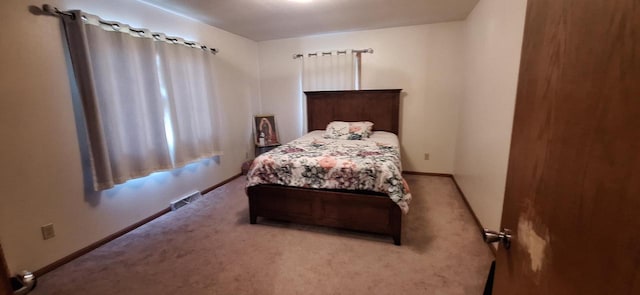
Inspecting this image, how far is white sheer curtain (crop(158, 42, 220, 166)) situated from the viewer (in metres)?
2.77

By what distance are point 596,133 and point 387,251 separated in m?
1.85

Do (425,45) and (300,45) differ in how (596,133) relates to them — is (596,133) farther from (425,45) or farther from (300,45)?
(300,45)

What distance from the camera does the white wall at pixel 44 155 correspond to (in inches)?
66.6

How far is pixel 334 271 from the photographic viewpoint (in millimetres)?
1848

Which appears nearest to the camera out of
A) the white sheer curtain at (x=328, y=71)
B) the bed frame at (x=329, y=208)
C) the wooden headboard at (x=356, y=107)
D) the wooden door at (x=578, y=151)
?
the wooden door at (x=578, y=151)

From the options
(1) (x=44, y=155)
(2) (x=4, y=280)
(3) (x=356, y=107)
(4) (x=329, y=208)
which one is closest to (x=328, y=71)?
(3) (x=356, y=107)

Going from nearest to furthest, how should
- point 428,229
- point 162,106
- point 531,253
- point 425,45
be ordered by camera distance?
point 531,253 < point 428,229 < point 162,106 < point 425,45

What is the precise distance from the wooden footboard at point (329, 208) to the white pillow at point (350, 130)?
1.33m

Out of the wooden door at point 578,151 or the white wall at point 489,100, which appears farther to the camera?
the white wall at point 489,100

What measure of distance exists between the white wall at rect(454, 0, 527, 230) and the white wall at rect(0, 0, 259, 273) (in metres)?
3.23

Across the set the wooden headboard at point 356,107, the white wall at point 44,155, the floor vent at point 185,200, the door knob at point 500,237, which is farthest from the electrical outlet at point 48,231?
the wooden headboard at point 356,107

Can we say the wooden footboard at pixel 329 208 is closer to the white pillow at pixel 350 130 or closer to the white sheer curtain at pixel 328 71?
the white pillow at pixel 350 130

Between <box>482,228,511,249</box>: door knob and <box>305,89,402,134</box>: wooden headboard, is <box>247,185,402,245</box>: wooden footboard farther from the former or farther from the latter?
<box>305,89,402,134</box>: wooden headboard

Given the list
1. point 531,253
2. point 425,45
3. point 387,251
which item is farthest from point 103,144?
point 425,45
